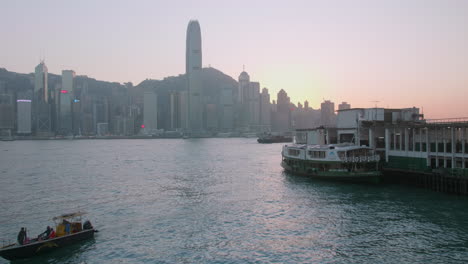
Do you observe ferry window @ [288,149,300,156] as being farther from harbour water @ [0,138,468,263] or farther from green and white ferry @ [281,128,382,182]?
harbour water @ [0,138,468,263]

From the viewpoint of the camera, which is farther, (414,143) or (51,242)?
(414,143)

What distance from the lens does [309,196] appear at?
160 feet

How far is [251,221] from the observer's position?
37469 millimetres

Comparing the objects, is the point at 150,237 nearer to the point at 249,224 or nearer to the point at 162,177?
the point at 249,224

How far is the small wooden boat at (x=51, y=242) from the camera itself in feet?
89.2

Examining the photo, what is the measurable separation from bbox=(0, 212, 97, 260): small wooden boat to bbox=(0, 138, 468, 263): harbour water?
0.78 metres

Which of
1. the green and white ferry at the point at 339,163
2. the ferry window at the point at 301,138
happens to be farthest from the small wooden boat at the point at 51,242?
the ferry window at the point at 301,138

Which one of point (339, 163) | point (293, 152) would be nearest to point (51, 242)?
point (339, 163)

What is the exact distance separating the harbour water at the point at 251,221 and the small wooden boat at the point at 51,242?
78 cm

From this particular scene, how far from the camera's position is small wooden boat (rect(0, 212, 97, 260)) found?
1070 inches

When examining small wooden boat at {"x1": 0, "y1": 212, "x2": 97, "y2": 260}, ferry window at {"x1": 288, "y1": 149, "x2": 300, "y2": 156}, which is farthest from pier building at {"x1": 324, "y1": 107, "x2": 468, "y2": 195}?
small wooden boat at {"x1": 0, "y1": 212, "x2": 97, "y2": 260}

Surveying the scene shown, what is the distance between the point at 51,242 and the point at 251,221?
1866 centimetres

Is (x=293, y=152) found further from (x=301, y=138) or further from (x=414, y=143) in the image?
(x=414, y=143)

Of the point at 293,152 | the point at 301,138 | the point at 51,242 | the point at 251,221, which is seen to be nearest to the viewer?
the point at 51,242
